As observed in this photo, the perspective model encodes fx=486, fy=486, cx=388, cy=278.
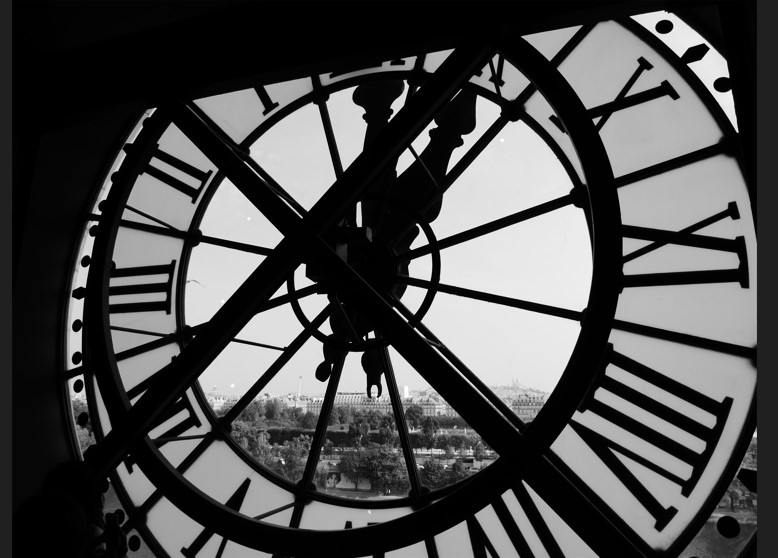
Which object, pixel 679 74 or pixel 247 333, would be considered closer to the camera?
pixel 679 74

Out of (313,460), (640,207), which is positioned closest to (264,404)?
(313,460)

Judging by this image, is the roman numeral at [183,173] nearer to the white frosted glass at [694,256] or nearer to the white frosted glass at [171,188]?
the white frosted glass at [171,188]

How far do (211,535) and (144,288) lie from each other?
1.80 metres

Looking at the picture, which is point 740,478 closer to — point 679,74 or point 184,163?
point 679,74

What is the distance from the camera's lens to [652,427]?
102 inches

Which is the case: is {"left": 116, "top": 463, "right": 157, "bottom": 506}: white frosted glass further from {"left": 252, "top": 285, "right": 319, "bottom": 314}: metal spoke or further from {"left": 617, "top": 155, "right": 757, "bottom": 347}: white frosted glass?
{"left": 617, "top": 155, "right": 757, "bottom": 347}: white frosted glass

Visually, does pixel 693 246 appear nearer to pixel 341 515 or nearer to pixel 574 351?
pixel 574 351

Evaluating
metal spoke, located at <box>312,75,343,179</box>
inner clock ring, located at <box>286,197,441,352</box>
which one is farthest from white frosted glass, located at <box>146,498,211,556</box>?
metal spoke, located at <box>312,75,343,179</box>

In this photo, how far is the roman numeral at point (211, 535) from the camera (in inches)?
127

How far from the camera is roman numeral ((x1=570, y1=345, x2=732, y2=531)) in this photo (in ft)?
7.88

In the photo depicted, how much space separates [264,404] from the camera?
3926 mm

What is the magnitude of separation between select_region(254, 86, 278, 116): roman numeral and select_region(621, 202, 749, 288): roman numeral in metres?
2.50

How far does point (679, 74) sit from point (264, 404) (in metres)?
3.54

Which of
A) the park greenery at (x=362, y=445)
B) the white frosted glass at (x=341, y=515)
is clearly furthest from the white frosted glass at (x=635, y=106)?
the white frosted glass at (x=341, y=515)
